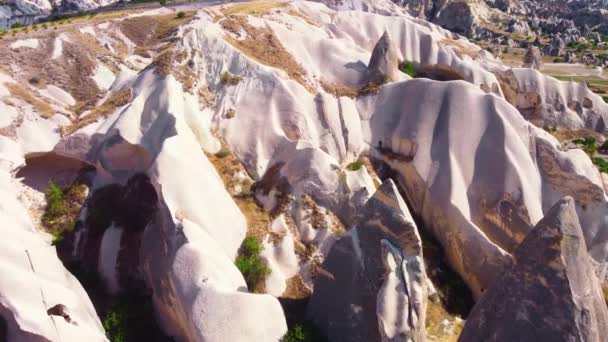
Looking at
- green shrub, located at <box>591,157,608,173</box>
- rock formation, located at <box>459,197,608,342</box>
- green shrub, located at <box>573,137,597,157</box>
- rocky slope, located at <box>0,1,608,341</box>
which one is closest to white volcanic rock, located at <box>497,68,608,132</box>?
green shrub, located at <box>573,137,597,157</box>

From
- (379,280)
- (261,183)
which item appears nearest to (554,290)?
(379,280)

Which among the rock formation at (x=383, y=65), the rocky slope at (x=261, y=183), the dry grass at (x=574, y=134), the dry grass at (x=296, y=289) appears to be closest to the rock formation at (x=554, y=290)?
the rocky slope at (x=261, y=183)

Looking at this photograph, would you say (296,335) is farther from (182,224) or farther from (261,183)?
(261,183)

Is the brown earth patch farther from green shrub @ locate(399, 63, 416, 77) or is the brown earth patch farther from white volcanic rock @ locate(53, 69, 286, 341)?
white volcanic rock @ locate(53, 69, 286, 341)

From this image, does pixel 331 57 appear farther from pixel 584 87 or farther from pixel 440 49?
pixel 584 87

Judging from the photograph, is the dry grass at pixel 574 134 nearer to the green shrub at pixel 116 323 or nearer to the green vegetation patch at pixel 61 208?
the green shrub at pixel 116 323
